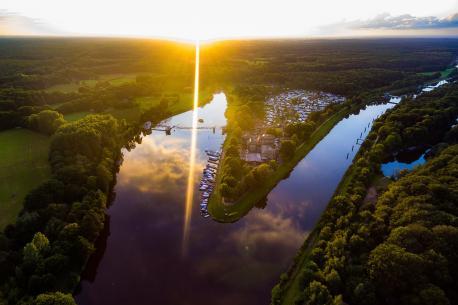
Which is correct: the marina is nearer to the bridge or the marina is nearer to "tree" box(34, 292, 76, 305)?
the bridge

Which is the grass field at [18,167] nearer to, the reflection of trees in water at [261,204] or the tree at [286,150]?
the reflection of trees in water at [261,204]

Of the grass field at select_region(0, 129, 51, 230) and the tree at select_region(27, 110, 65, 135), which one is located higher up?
the tree at select_region(27, 110, 65, 135)

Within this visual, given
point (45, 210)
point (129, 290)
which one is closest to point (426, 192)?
point (129, 290)

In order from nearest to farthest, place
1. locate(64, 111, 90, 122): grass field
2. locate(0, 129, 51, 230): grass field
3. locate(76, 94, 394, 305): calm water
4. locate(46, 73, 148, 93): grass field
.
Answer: locate(76, 94, 394, 305): calm water
locate(0, 129, 51, 230): grass field
locate(64, 111, 90, 122): grass field
locate(46, 73, 148, 93): grass field

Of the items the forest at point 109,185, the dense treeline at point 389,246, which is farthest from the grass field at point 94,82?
the dense treeline at point 389,246

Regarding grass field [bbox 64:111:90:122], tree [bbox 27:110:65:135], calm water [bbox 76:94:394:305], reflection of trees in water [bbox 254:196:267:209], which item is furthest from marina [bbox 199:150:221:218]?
grass field [bbox 64:111:90:122]

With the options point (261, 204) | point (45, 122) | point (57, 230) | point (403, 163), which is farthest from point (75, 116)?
point (403, 163)
